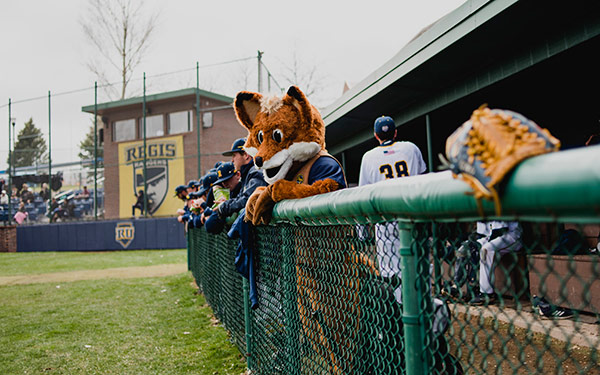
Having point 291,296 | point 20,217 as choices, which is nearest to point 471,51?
point 291,296

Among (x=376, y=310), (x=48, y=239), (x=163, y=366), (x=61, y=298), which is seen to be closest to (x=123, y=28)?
(x=48, y=239)

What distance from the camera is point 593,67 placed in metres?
4.97

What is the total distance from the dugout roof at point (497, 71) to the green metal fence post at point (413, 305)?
362cm

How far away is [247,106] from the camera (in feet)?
Answer: 10.2

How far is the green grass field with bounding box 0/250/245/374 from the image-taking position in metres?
4.04

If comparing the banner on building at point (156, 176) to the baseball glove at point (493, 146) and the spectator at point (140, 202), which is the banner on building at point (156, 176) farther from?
the baseball glove at point (493, 146)

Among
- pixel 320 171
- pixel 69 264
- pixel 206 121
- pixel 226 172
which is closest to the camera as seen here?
pixel 320 171

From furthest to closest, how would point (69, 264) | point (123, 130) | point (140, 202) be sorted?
1. point (123, 130)
2. point (140, 202)
3. point (69, 264)

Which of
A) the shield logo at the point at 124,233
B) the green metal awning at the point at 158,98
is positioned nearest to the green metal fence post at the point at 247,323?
the shield logo at the point at 124,233

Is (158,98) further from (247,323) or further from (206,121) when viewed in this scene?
(247,323)

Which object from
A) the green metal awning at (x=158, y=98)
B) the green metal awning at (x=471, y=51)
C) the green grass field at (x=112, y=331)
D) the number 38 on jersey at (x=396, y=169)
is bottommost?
the green grass field at (x=112, y=331)

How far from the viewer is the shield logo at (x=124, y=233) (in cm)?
1911

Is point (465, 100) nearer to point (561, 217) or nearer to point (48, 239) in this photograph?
point (561, 217)

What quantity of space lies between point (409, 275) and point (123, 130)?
27709mm
